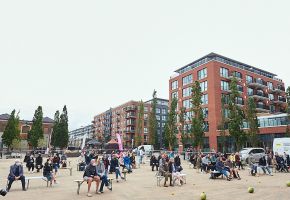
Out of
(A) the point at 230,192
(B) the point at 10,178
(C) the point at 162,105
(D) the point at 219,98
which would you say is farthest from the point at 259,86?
(B) the point at 10,178

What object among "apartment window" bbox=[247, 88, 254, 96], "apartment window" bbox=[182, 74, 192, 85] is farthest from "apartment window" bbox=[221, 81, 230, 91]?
"apartment window" bbox=[247, 88, 254, 96]

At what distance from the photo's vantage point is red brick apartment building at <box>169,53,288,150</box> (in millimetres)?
50094

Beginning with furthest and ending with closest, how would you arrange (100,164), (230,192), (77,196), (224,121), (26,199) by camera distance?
(224,121) → (100,164) → (230,192) → (77,196) → (26,199)

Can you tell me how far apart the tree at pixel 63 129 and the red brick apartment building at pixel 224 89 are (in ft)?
93.7

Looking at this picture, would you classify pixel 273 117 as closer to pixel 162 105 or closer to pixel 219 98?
pixel 219 98

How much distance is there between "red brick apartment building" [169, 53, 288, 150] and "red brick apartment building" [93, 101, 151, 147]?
29.1 meters

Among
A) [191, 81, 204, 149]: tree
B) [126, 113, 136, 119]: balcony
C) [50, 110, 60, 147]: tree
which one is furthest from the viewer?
[126, 113, 136, 119]: balcony

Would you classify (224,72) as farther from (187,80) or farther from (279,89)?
(279,89)

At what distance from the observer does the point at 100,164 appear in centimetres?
1251

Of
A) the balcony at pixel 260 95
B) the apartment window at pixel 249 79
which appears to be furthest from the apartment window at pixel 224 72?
the balcony at pixel 260 95

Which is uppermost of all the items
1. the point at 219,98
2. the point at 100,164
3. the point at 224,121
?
the point at 219,98

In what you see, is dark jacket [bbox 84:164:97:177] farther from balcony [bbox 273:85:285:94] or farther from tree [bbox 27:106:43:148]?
balcony [bbox 273:85:285:94]

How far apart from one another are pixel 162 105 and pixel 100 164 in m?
91.8

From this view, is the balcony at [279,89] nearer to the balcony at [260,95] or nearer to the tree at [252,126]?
the balcony at [260,95]
